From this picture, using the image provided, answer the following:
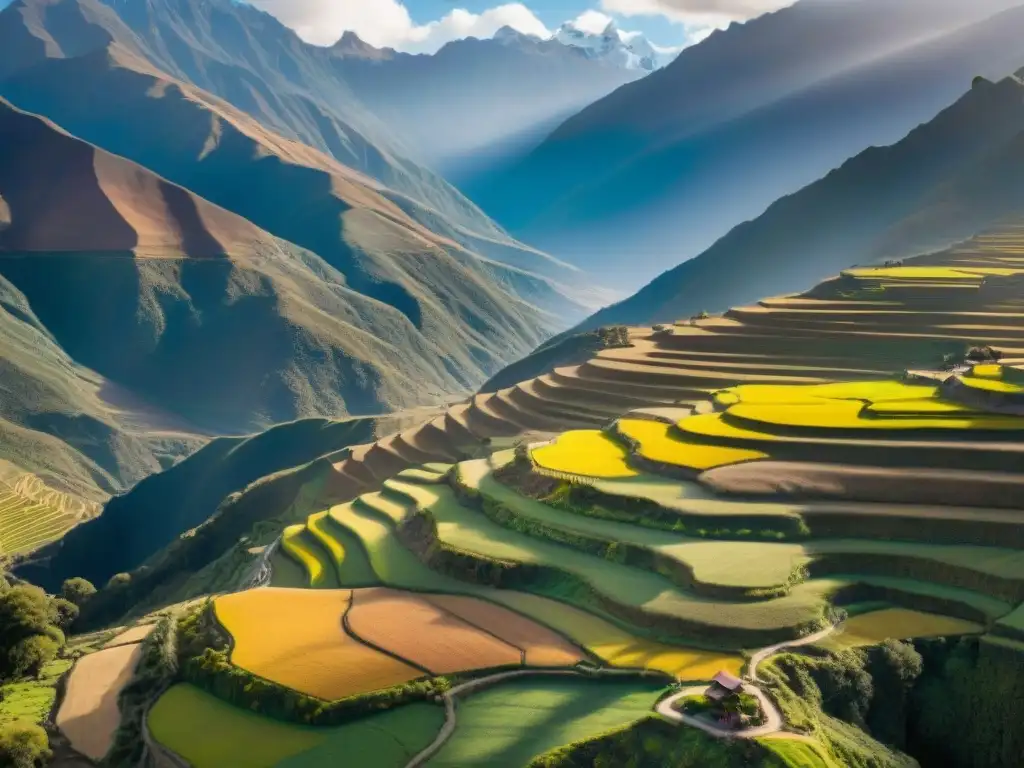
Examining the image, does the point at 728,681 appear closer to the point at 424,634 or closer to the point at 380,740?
the point at 380,740

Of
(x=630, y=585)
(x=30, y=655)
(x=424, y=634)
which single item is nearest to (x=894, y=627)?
(x=630, y=585)

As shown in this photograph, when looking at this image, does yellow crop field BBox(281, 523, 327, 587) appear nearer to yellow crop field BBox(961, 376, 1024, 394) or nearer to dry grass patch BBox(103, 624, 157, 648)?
dry grass patch BBox(103, 624, 157, 648)

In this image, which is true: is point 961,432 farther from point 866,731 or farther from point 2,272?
point 2,272

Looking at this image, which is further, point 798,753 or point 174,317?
point 174,317

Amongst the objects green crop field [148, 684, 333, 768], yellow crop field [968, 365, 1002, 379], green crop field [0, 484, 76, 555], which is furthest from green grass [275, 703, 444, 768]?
green crop field [0, 484, 76, 555]

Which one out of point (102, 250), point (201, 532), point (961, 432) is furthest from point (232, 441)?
point (961, 432)

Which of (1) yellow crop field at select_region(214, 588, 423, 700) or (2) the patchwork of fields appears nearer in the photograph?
(2) the patchwork of fields

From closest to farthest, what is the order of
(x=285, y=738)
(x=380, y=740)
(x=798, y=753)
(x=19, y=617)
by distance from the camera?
1. (x=798, y=753)
2. (x=380, y=740)
3. (x=285, y=738)
4. (x=19, y=617)
